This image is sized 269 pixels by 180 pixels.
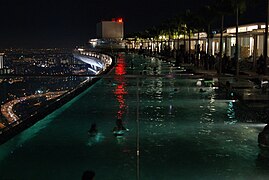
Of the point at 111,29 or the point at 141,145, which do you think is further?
the point at 111,29

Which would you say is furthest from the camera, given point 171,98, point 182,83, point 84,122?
point 182,83

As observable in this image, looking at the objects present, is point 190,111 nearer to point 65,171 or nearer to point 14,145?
point 14,145

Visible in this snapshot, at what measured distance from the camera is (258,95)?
50.8 feet

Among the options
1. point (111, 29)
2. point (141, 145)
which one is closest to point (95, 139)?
point (141, 145)

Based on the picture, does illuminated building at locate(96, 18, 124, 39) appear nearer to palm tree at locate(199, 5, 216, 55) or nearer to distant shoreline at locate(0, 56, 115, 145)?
palm tree at locate(199, 5, 216, 55)

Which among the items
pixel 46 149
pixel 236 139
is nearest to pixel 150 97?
pixel 236 139

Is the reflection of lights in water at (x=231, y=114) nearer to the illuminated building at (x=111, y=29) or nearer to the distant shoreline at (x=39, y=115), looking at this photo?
the distant shoreline at (x=39, y=115)

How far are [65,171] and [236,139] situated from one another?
4550mm

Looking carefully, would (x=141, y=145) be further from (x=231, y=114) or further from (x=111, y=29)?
(x=111, y=29)

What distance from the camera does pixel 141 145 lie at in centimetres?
999

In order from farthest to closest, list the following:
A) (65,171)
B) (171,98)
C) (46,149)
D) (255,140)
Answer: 1. (171,98)
2. (255,140)
3. (46,149)
4. (65,171)

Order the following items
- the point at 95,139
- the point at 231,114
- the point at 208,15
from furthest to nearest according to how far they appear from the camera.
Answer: the point at 208,15 → the point at 231,114 → the point at 95,139

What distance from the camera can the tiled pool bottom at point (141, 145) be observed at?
788cm

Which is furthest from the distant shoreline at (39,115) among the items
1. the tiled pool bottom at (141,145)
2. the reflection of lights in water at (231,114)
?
the reflection of lights in water at (231,114)
